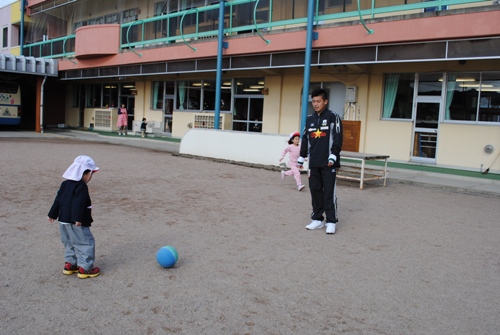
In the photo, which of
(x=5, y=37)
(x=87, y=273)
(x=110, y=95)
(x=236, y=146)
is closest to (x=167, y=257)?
(x=87, y=273)

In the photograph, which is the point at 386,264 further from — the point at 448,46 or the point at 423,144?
the point at 423,144

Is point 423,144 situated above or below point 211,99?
below

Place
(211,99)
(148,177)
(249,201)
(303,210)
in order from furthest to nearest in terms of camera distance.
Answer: (211,99), (148,177), (249,201), (303,210)

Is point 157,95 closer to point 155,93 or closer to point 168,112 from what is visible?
point 155,93

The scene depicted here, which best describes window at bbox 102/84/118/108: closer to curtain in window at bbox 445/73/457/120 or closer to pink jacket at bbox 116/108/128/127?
pink jacket at bbox 116/108/128/127

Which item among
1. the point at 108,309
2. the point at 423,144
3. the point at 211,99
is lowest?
the point at 108,309

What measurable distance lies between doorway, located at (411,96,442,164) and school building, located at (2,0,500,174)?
0.03 metres

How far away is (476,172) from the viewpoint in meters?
13.4

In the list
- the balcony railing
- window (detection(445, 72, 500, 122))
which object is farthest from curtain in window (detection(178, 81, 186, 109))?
window (detection(445, 72, 500, 122))

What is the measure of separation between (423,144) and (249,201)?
886 centimetres

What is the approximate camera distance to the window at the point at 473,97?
44.3 ft

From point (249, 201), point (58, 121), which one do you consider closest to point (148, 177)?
point (249, 201)

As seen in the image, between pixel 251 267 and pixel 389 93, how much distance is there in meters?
12.4

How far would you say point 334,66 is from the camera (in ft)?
54.3
